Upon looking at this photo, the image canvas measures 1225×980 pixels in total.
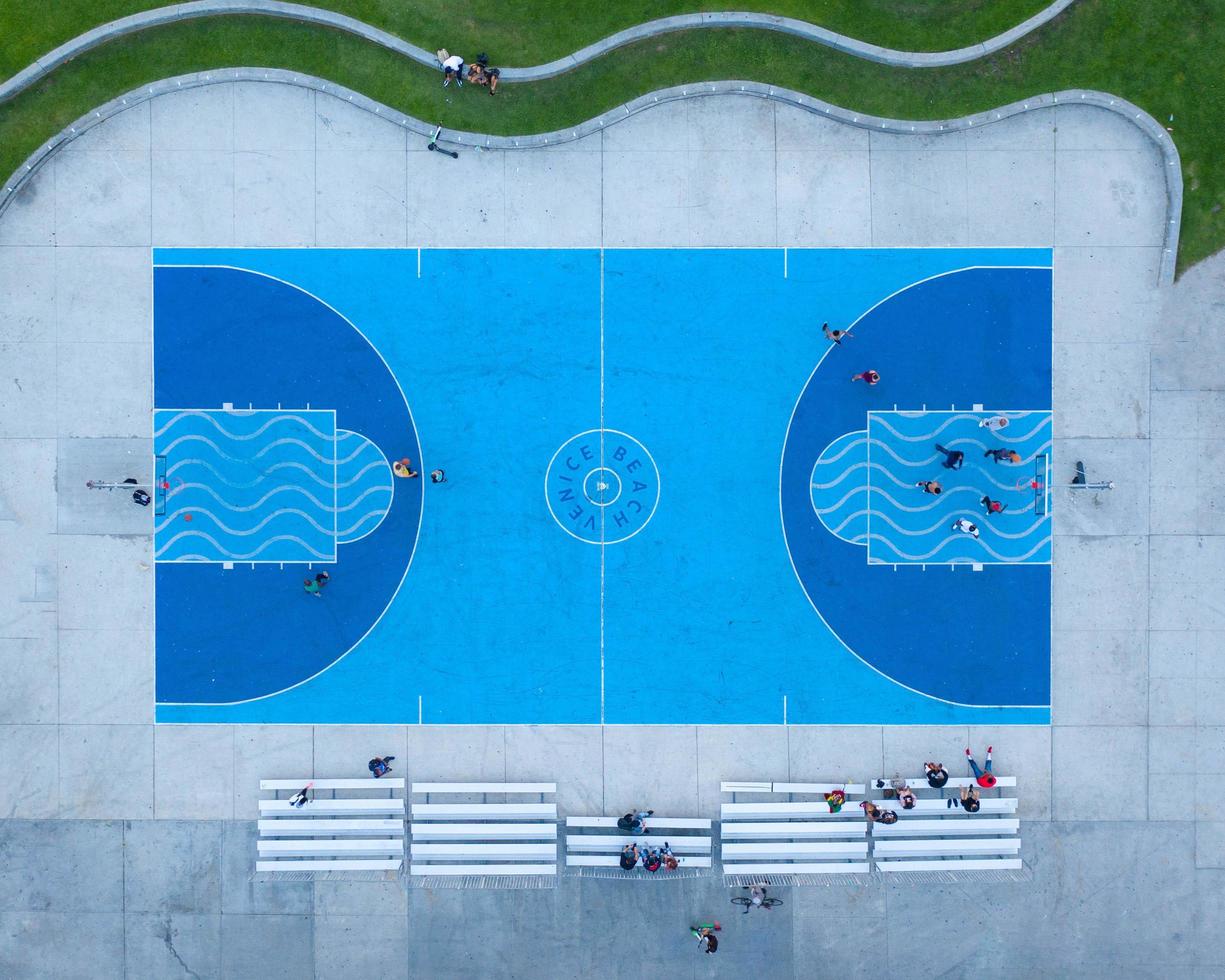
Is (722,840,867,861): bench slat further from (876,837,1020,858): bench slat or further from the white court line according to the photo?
the white court line

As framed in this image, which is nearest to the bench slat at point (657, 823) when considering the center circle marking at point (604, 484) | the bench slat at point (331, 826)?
the bench slat at point (331, 826)

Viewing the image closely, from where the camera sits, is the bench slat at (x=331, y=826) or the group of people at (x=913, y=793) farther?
the bench slat at (x=331, y=826)

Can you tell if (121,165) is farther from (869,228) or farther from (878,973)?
(878,973)

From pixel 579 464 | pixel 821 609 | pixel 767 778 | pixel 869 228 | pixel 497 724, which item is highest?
pixel 869 228

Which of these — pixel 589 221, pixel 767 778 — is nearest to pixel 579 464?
pixel 589 221

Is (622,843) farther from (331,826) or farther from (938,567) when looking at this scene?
(938,567)

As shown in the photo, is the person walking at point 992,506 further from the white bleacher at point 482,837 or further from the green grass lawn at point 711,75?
the white bleacher at point 482,837
